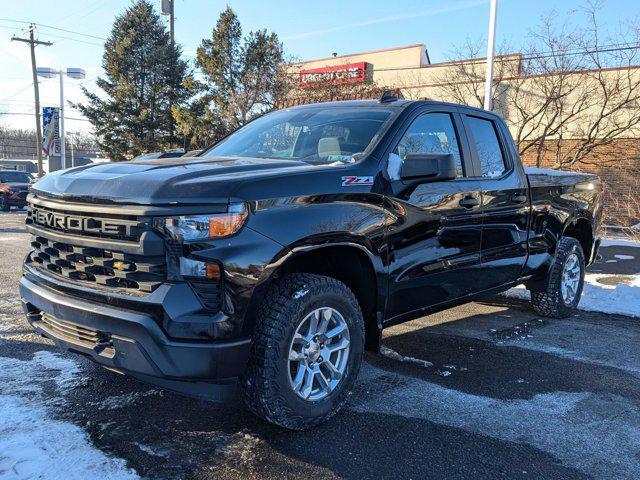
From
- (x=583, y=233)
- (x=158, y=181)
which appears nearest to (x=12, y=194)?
(x=583, y=233)

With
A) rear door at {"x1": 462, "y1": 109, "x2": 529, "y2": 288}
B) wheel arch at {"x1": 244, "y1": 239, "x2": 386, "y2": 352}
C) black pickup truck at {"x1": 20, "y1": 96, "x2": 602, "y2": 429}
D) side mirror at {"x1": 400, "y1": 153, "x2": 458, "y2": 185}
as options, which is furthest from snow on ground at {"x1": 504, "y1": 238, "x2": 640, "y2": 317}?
wheel arch at {"x1": 244, "y1": 239, "x2": 386, "y2": 352}

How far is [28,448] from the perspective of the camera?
2.69 meters

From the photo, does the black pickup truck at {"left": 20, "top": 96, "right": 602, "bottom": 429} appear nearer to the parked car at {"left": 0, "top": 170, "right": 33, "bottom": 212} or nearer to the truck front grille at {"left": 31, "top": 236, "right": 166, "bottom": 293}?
the truck front grille at {"left": 31, "top": 236, "right": 166, "bottom": 293}

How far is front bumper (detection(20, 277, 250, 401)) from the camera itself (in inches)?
99.6

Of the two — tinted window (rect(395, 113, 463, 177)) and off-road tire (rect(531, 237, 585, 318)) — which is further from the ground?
tinted window (rect(395, 113, 463, 177))

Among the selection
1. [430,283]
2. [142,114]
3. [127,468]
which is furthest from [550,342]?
[142,114]

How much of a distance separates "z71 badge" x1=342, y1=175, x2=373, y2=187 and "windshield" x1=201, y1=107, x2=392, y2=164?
0.77 feet

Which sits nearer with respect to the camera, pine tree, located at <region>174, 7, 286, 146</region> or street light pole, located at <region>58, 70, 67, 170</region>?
pine tree, located at <region>174, 7, 286, 146</region>

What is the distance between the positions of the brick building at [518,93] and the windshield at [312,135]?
1238cm

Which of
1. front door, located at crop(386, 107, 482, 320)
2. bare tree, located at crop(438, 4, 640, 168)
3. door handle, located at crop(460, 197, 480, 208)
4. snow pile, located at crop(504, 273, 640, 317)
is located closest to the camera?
front door, located at crop(386, 107, 482, 320)

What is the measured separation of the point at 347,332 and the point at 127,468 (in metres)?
1.36

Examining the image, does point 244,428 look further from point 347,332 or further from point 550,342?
point 550,342

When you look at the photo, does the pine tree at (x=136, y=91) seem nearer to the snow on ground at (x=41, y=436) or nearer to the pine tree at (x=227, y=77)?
the pine tree at (x=227, y=77)

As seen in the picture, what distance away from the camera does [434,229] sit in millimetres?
3768
